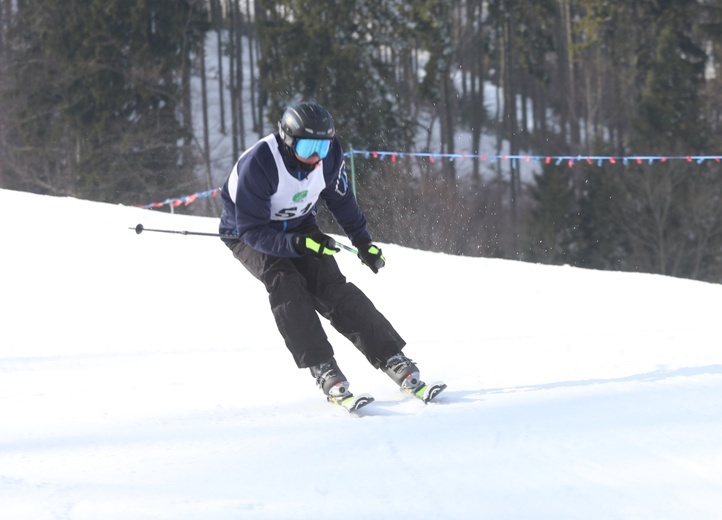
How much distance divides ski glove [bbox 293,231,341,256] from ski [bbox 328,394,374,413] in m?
0.67

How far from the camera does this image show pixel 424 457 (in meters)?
3.95

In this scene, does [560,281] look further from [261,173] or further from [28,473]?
[28,473]

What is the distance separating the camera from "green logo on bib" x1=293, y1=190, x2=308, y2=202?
5.09 meters

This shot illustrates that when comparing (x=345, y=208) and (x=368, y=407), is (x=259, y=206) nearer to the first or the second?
(x=345, y=208)

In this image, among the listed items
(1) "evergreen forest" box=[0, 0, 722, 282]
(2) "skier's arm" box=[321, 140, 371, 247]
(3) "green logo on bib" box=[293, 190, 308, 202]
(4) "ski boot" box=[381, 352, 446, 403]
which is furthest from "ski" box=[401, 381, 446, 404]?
(1) "evergreen forest" box=[0, 0, 722, 282]

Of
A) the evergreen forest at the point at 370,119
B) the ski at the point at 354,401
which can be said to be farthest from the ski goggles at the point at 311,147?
the evergreen forest at the point at 370,119

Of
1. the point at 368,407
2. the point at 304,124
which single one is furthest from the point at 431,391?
the point at 304,124

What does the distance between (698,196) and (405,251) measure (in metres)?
20.8

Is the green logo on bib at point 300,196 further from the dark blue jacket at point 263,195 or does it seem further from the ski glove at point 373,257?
the ski glove at point 373,257

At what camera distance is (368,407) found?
192 inches

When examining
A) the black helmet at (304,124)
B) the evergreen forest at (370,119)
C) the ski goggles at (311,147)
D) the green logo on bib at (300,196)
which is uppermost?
the black helmet at (304,124)

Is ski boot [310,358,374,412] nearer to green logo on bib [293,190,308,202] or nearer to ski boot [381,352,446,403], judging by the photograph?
ski boot [381,352,446,403]

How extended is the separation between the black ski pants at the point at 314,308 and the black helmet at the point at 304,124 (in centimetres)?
60

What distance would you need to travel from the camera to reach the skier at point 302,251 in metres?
4.90
